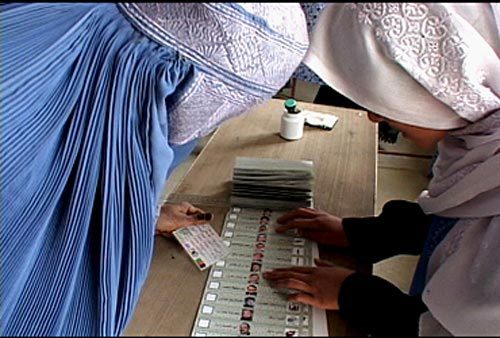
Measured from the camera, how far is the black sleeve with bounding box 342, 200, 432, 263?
48 centimetres

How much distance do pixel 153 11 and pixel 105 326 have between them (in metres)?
0.15

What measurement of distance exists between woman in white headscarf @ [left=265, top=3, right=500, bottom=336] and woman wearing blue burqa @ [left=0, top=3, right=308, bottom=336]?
0.07 m

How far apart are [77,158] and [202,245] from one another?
189 mm

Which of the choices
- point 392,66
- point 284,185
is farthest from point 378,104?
point 284,185

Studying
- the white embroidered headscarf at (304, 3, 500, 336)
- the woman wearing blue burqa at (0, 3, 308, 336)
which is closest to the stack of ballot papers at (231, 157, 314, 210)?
the white embroidered headscarf at (304, 3, 500, 336)

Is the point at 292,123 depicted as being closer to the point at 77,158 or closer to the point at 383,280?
the point at 383,280

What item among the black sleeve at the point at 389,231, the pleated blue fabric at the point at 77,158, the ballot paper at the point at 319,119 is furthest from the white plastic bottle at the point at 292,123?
the pleated blue fabric at the point at 77,158

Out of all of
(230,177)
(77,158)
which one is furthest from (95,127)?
(230,177)

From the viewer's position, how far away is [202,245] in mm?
432

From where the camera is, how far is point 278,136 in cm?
58

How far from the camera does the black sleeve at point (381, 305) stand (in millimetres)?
394

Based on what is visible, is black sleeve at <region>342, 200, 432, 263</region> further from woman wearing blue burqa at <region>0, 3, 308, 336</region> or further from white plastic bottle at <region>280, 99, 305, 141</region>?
woman wearing blue burqa at <region>0, 3, 308, 336</region>

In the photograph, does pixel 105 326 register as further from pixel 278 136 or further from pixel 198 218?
pixel 278 136

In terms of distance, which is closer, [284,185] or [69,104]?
[69,104]
